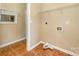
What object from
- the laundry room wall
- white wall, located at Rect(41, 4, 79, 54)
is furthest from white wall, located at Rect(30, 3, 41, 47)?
the laundry room wall

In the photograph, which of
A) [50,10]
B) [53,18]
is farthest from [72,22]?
[50,10]

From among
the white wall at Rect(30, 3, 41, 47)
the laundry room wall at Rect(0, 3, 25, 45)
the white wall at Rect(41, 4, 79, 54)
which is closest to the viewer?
the white wall at Rect(41, 4, 79, 54)

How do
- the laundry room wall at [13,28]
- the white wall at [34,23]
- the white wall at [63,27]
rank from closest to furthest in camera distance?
the white wall at [63,27]
the white wall at [34,23]
the laundry room wall at [13,28]

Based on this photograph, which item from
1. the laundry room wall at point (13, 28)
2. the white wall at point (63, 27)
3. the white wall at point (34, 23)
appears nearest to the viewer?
the white wall at point (63, 27)

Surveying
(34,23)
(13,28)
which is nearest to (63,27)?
(34,23)

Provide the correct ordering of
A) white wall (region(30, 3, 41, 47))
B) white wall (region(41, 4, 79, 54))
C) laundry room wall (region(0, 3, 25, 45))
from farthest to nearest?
laundry room wall (region(0, 3, 25, 45)) < white wall (region(30, 3, 41, 47)) < white wall (region(41, 4, 79, 54))

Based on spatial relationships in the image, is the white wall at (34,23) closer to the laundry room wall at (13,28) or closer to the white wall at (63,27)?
the white wall at (63,27)

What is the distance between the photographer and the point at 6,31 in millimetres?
3383

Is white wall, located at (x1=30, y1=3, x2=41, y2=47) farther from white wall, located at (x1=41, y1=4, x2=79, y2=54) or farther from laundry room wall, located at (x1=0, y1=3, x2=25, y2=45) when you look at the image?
laundry room wall, located at (x1=0, y1=3, x2=25, y2=45)

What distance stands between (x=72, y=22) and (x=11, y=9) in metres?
2.59

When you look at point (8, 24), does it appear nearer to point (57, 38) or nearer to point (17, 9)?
point (17, 9)

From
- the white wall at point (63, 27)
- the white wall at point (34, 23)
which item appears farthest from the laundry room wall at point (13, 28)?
the white wall at point (63, 27)

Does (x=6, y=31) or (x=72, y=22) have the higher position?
(x=72, y=22)

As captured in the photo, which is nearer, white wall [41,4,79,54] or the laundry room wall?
white wall [41,4,79,54]
